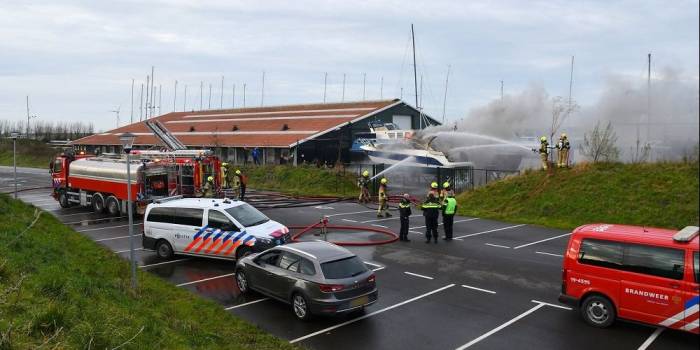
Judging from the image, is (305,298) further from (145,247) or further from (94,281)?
(145,247)

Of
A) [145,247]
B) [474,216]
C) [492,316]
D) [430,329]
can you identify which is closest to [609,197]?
[474,216]

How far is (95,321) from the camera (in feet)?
27.0

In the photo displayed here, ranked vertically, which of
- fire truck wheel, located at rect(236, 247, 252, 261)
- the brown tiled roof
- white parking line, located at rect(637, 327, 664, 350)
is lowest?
white parking line, located at rect(637, 327, 664, 350)

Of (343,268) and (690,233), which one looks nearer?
(690,233)

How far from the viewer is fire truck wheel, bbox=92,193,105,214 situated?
83.5 feet

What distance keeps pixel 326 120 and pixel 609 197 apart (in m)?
32.1

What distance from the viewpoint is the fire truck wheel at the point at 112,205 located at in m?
24.6

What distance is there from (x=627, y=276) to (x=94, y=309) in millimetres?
8886

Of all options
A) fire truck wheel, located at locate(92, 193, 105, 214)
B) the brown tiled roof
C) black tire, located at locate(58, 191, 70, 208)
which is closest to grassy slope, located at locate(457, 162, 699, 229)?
fire truck wheel, located at locate(92, 193, 105, 214)

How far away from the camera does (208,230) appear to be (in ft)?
49.9

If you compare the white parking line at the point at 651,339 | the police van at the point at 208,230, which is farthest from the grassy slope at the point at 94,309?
the white parking line at the point at 651,339

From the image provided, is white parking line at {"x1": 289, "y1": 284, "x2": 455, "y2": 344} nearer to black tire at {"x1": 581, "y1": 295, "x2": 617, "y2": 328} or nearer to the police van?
black tire at {"x1": 581, "y1": 295, "x2": 617, "y2": 328}

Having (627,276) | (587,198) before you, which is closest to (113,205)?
(587,198)

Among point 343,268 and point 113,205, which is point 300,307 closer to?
point 343,268
